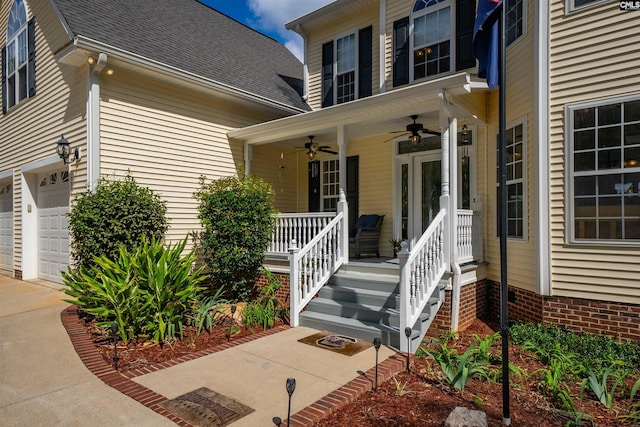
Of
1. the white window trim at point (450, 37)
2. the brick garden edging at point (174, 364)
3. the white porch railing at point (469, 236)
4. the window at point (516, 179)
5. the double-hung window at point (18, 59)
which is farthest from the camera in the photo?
the double-hung window at point (18, 59)

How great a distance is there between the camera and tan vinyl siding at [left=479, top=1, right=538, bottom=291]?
589cm

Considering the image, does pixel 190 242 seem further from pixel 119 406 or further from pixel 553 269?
pixel 553 269

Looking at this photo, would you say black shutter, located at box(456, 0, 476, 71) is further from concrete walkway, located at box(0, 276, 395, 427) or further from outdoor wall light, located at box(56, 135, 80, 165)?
outdoor wall light, located at box(56, 135, 80, 165)

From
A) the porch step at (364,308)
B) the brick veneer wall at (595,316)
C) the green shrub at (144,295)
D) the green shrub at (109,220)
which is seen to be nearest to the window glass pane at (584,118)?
the brick veneer wall at (595,316)

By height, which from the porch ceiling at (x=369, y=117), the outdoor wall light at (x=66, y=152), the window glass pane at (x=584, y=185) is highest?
the porch ceiling at (x=369, y=117)

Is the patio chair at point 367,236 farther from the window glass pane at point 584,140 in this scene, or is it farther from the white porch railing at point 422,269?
the window glass pane at point 584,140

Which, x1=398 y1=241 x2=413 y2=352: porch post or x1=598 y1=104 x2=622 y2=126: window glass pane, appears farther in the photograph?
x1=598 y1=104 x2=622 y2=126: window glass pane

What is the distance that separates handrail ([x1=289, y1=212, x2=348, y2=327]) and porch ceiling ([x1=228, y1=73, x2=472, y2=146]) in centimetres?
182

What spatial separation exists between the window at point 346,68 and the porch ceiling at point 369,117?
4.75ft

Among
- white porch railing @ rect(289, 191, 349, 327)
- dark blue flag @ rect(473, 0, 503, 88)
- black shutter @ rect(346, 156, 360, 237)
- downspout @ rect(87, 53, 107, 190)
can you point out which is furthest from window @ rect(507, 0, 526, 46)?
downspout @ rect(87, 53, 107, 190)

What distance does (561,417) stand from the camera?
134 inches

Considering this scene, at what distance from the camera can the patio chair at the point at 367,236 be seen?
8.47 metres

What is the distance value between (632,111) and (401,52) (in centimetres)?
500

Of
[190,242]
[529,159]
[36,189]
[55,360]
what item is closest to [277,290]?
[190,242]
